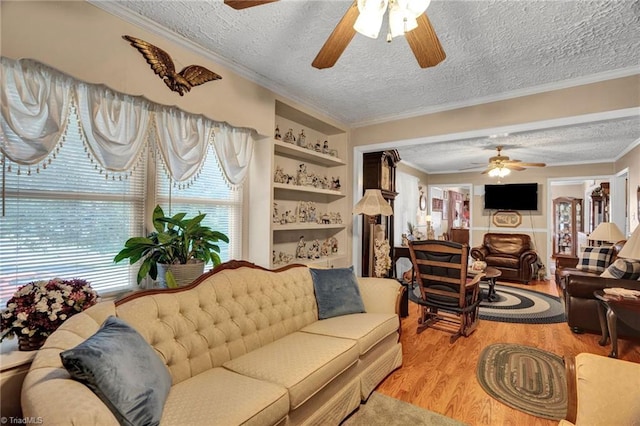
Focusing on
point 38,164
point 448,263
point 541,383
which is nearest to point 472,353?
point 541,383

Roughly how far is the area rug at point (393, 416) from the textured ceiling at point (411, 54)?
2.63 meters

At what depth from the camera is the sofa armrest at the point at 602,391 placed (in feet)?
4.02

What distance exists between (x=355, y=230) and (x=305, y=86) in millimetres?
2051

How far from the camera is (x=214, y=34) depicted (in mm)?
2256

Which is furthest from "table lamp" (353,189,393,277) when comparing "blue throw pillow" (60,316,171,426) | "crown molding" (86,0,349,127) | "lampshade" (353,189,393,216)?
"blue throw pillow" (60,316,171,426)

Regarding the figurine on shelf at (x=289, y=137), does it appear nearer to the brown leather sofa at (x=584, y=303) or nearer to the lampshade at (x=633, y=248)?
the lampshade at (x=633, y=248)

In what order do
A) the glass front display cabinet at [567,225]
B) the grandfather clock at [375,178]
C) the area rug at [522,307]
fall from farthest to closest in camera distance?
the glass front display cabinet at [567,225] → the grandfather clock at [375,178] → the area rug at [522,307]

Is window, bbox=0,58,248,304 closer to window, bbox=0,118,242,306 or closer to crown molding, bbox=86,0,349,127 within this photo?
window, bbox=0,118,242,306

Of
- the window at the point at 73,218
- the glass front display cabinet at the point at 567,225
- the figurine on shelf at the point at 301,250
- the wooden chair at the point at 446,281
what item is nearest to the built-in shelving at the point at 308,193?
the figurine on shelf at the point at 301,250

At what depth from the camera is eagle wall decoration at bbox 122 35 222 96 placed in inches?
83.0

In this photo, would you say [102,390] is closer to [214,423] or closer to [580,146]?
[214,423]

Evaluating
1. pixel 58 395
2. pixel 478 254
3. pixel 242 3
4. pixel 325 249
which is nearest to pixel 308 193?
pixel 325 249

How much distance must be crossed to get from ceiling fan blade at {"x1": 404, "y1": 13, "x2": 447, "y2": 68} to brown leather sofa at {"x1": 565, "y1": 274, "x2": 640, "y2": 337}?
3.19 m

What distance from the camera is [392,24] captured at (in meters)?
1.47
